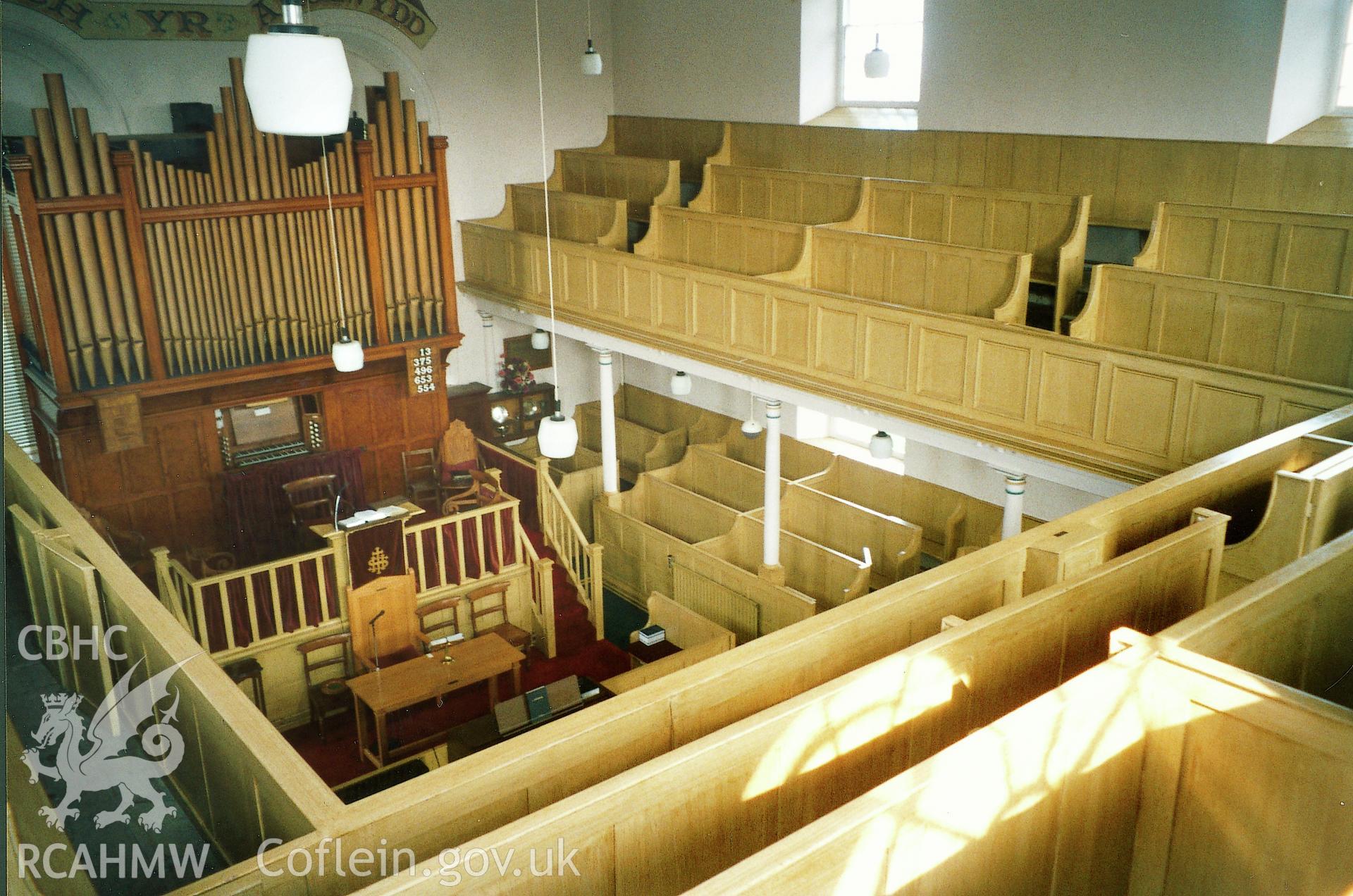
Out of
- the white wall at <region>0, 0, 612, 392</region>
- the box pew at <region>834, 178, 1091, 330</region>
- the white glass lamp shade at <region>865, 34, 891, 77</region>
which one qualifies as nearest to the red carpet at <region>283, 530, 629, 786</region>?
the white wall at <region>0, 0, 612, 392</region>

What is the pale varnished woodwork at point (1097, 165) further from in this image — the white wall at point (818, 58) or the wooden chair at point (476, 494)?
the wooden chair at point (476, 494)

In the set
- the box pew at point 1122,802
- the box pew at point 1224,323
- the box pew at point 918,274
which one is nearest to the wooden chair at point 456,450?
the box pew at point 918,274

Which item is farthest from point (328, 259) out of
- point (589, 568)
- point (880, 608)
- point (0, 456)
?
point (0, 456)

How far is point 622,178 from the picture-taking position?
15070 mm

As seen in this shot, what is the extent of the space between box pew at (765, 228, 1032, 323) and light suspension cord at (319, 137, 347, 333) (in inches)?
218

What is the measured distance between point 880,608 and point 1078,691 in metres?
1.20

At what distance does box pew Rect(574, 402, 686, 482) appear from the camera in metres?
16.4

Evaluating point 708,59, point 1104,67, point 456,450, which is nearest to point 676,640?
point 456,450

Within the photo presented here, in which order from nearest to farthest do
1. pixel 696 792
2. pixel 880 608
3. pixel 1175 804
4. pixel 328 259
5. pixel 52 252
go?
pixel 696 792
pixel 1175 804
pixel 880 608
pixel 52 252
pixel 328 259

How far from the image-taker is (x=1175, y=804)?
12.2 feet

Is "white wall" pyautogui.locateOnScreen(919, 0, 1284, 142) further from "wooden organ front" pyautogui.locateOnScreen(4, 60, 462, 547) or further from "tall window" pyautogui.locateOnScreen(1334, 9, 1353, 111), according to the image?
A: "wooden organ front" pyautogui.locateOnScreen(4, 60, 462, 547)

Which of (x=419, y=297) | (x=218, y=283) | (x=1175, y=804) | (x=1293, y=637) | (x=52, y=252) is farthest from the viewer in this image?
(x=419, y=297)

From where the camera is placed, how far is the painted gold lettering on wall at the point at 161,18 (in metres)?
11.8

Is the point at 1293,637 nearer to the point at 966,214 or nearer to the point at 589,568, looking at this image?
the point at 966,214
